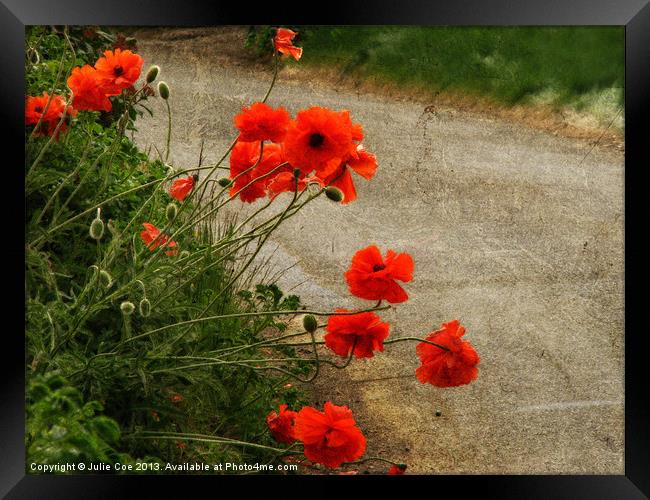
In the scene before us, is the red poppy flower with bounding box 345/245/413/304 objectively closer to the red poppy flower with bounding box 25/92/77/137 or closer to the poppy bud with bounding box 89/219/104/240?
the poppy bud with bounding box 89/219/104/240

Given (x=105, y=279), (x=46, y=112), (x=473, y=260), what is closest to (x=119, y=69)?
(x=46, y=112)

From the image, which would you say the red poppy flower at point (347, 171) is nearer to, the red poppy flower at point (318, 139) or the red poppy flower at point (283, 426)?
the red poppy flower at point (318, 139)

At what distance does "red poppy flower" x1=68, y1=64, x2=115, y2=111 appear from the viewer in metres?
2.06

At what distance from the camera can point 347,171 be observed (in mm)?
1956

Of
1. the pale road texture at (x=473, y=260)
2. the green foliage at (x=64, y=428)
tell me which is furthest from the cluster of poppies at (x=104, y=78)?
the green foliage at (x=64, y=428)

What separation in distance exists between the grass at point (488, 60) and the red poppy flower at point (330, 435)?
0.84 metres

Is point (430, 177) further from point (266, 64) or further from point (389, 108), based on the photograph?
point (266, 64)

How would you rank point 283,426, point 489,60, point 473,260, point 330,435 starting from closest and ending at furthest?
point 330,435 → point 283,426 → point 489,60 → point 473,260

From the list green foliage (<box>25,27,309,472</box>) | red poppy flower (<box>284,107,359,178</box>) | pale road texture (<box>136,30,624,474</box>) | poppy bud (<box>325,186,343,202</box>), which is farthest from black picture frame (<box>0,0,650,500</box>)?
poppy bud (<box>325,186,343,202</box>)

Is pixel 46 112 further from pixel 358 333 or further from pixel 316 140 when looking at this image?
pixel 358 333

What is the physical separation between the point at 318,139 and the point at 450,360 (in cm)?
53
